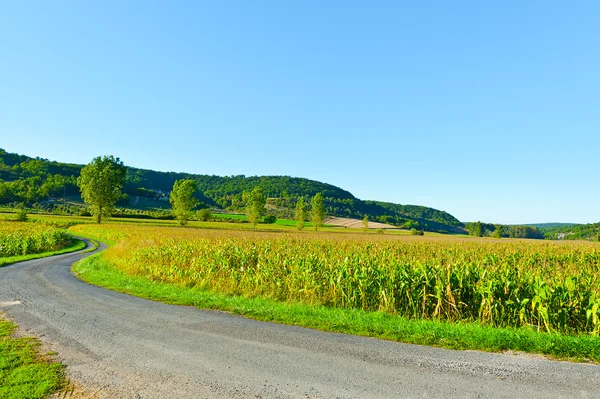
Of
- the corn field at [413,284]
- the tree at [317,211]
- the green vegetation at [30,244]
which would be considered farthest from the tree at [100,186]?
the corn field at [413,284]

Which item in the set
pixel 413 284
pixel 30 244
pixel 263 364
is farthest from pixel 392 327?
pixel 30 244

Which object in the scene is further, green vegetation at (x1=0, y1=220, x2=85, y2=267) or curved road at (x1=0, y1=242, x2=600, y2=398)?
green vegetation at (x1=0, y1=220, x2=85, y2=267)

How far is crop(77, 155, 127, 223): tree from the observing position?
65.6 m

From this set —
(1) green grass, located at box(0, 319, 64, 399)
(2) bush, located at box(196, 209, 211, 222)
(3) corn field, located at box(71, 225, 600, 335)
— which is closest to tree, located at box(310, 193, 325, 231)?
(2) bush, located at box(196, 209, 211, 222)

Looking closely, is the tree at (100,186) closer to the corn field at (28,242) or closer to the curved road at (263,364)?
the corn field at (28,242)

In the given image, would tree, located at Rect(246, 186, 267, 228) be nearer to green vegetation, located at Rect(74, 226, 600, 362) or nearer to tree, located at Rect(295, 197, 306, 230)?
tree, located at Rect(295, 197, 306, 230)

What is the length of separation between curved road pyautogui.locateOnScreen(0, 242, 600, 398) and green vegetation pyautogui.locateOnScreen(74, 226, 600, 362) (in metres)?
0.59

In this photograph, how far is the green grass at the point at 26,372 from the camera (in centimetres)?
520

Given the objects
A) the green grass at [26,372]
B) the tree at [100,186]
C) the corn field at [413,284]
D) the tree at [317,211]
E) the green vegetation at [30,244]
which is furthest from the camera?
the tree at [317,211]

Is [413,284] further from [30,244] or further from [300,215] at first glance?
[300,215]

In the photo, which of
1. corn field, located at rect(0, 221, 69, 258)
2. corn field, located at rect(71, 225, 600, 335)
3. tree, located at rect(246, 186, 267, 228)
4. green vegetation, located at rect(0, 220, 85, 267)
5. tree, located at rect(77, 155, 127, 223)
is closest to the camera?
corn field, located at rect(71, 225, 600, 335)

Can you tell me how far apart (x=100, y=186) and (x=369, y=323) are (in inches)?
2753

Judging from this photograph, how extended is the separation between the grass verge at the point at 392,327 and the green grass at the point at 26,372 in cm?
493

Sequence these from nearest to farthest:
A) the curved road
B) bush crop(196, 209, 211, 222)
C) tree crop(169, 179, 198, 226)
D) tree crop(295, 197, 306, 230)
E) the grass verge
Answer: the curved road → the grass verge → tree crop(169, 179, 198, 226) → tree crop(295, 197, 306, 230) → bush crop(196, 209, 211, 222)
